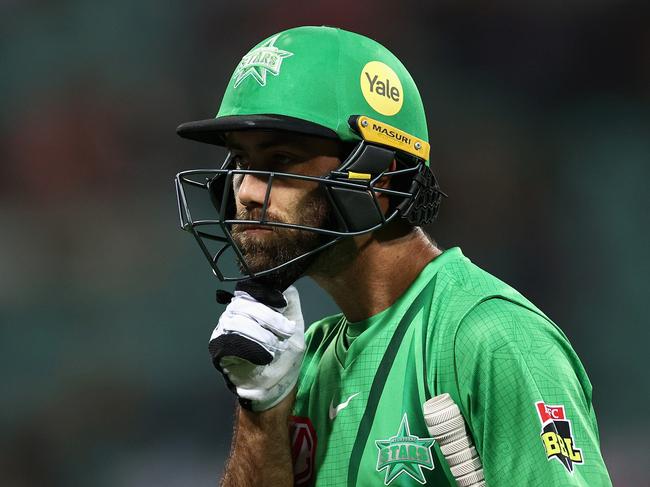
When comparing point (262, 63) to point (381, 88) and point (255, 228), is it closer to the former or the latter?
point (381, 88)

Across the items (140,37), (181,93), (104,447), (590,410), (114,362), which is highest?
(140,37)

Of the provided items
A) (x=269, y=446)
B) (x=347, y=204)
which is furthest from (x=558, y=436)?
(x=269, y=446)

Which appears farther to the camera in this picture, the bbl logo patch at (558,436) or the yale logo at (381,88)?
the yale logo at (381,88)

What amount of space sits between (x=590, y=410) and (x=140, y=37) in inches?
160

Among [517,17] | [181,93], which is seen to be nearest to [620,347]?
[517,17]

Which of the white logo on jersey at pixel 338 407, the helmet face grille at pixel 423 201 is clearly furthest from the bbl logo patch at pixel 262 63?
the white logo on jersey at pixel 338 407

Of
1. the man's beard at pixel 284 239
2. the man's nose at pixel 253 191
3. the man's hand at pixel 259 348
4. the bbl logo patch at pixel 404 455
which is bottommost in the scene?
the bbl logo patch at pixel 404 455

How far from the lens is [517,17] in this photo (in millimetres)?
5293

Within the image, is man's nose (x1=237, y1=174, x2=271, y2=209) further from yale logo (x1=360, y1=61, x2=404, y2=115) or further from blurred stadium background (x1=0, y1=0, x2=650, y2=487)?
blurred stadium background (x1=0, y1=0, x2=650, y2=487)

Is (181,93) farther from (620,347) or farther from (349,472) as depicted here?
(349,472)

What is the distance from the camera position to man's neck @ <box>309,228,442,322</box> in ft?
7.39

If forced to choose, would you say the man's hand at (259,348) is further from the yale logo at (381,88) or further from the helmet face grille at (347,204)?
the yale logo at (381,88)

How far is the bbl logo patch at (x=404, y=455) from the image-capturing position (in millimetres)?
1953

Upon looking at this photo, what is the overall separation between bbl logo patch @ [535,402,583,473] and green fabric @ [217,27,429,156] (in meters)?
0.79
